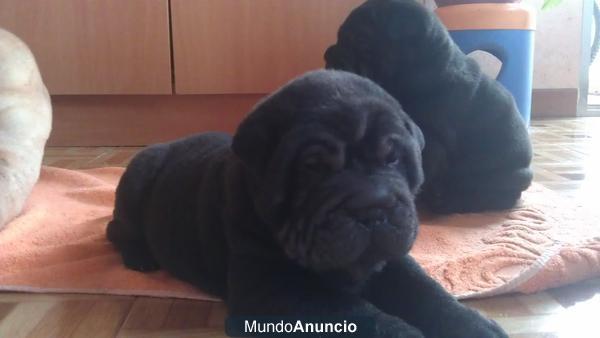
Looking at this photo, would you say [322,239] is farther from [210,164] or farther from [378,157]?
[210,164]

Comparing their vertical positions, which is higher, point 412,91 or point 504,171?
point 412,91

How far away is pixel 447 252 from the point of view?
4.45 ft

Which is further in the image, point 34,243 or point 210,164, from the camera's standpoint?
point 34,243

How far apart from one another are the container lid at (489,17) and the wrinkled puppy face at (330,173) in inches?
64.0

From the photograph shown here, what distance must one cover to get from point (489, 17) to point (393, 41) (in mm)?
940

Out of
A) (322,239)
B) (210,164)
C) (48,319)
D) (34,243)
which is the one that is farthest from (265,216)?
(34,243)

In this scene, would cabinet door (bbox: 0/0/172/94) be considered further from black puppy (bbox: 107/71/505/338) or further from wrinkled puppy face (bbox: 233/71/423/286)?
wrinkled puppy face (bbox: 233/71/423/286)

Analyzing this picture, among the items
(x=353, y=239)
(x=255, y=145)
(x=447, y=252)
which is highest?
(x=255, y=145)

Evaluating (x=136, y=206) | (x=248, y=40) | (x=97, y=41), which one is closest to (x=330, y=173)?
(x=136, y=206)

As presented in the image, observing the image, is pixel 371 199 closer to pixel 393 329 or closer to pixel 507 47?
pixel 393 329

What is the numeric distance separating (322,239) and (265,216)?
0.10 meters

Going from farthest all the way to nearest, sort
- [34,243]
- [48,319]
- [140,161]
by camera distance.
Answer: [34,243]
[140,161]
[48,319]

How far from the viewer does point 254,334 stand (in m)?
0.92

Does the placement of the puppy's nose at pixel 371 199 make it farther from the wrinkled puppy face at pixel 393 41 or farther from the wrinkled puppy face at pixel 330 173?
the wrinkled puppy face at pixel 393 41
